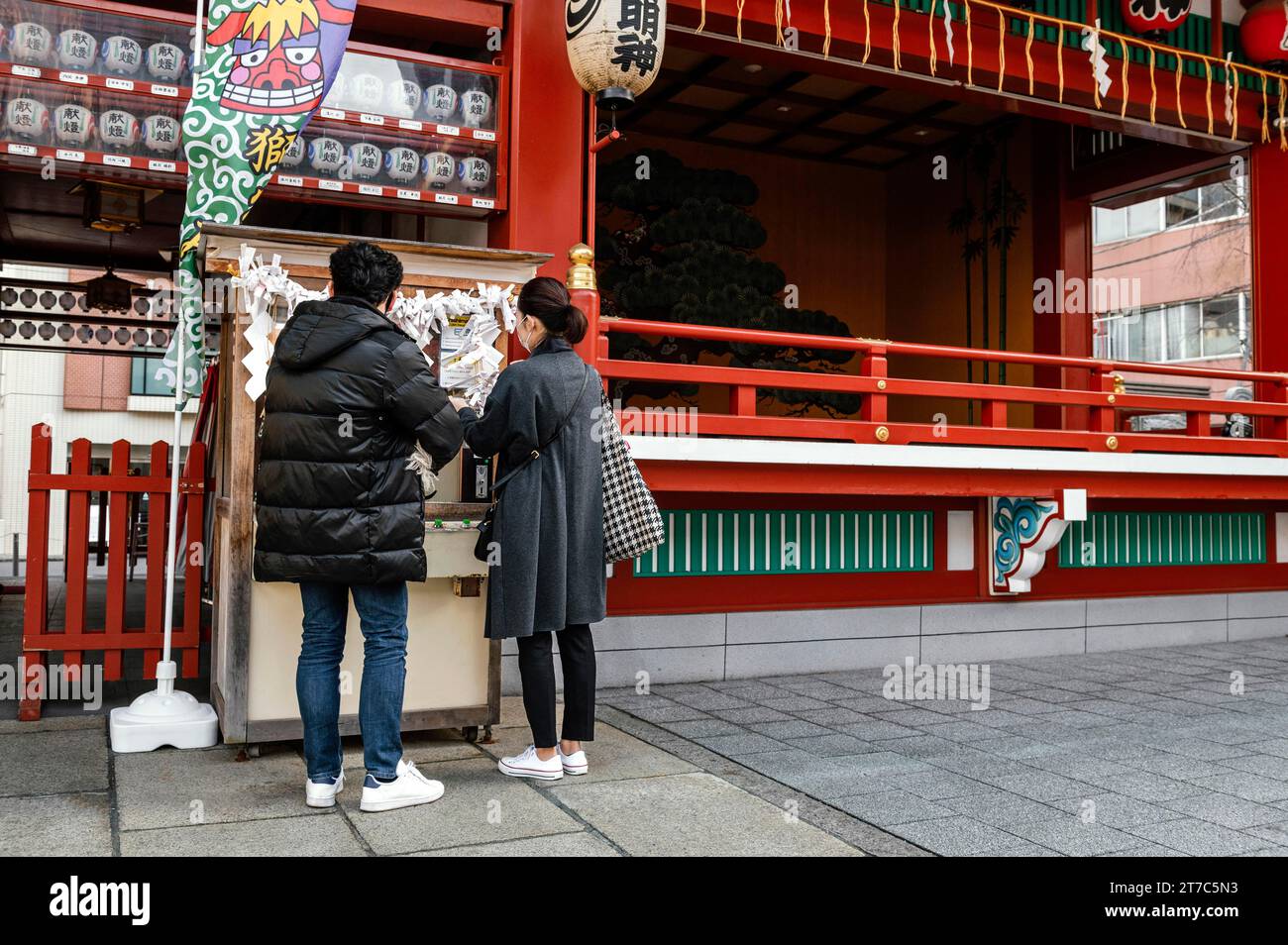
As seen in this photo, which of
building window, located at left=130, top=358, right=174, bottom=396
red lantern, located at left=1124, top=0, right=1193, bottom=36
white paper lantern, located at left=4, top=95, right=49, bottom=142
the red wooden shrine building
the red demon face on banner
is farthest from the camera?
building window, located at left=130, top=358, right=174, bottom=396

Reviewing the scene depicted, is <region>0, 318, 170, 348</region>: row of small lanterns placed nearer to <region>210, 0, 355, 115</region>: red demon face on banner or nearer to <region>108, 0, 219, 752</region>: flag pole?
<region>108, 0, 219, 752</region>: flag pole

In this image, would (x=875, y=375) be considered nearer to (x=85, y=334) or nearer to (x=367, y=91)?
(x=367, y=91)

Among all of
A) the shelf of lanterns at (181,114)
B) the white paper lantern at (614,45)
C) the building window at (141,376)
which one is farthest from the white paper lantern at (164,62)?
the building window at (141,376)

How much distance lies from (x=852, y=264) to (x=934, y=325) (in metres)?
1.27

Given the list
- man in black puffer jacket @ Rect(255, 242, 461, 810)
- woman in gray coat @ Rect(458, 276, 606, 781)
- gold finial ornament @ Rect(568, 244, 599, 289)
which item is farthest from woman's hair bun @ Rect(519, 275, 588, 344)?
gold finial ornament @ Rect(568, 244, 599, 289)

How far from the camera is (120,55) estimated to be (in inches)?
193

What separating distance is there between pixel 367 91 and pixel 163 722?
10.6 feet

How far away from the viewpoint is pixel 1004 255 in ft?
35.7

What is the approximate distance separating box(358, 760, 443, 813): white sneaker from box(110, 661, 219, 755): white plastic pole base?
1085mm

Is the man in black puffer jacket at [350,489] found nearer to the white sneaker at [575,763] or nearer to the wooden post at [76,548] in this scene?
the white sneaker at [575,763]

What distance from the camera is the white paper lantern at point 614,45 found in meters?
5.18


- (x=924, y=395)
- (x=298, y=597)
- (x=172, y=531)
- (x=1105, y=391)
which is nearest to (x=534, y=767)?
(x=298, y=597)

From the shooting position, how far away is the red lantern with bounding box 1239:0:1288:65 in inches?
319

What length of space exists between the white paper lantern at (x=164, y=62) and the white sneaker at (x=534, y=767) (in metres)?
3.66
